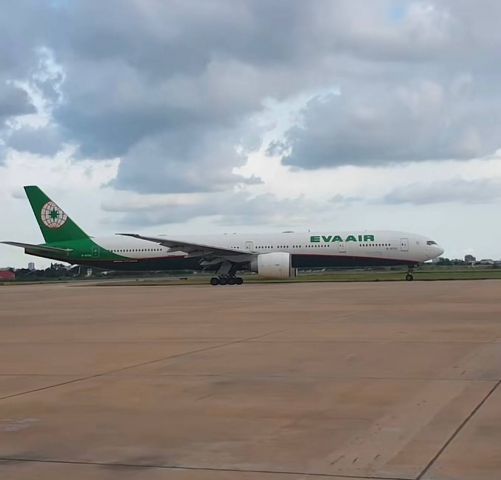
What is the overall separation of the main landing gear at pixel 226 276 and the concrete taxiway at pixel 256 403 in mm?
29484

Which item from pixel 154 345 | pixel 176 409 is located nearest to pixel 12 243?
pixel 154 345

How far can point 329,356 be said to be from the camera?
9.43m

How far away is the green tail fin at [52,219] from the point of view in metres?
47.6

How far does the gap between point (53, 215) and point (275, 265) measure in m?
16.2

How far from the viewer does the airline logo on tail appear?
156ft

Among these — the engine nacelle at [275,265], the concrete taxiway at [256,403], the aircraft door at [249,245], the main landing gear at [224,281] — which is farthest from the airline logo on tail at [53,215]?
the concrete taxiway at [256,403]

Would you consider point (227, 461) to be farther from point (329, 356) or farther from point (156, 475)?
point (329, 356)

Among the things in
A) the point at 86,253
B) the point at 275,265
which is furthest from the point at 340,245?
the point at 86,253

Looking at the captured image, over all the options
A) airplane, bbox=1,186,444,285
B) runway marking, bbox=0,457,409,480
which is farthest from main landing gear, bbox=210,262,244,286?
runway marking, bbox=0,457,409,480

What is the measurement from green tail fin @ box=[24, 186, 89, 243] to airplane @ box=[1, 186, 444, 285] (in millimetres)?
803

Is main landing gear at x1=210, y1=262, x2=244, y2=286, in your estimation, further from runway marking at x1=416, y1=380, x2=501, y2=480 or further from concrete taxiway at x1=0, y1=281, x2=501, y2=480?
runway marking at x1=416, y1=380, x2=501, y2=480

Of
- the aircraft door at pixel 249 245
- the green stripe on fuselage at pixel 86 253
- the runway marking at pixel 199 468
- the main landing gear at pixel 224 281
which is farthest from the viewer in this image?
the green stripe on fuselage at pixel 86 253

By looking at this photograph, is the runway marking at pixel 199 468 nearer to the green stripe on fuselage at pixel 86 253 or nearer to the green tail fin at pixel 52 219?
the green stripe on fuselage at pixel 86 253

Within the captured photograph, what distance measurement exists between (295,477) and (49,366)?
5.58 m
